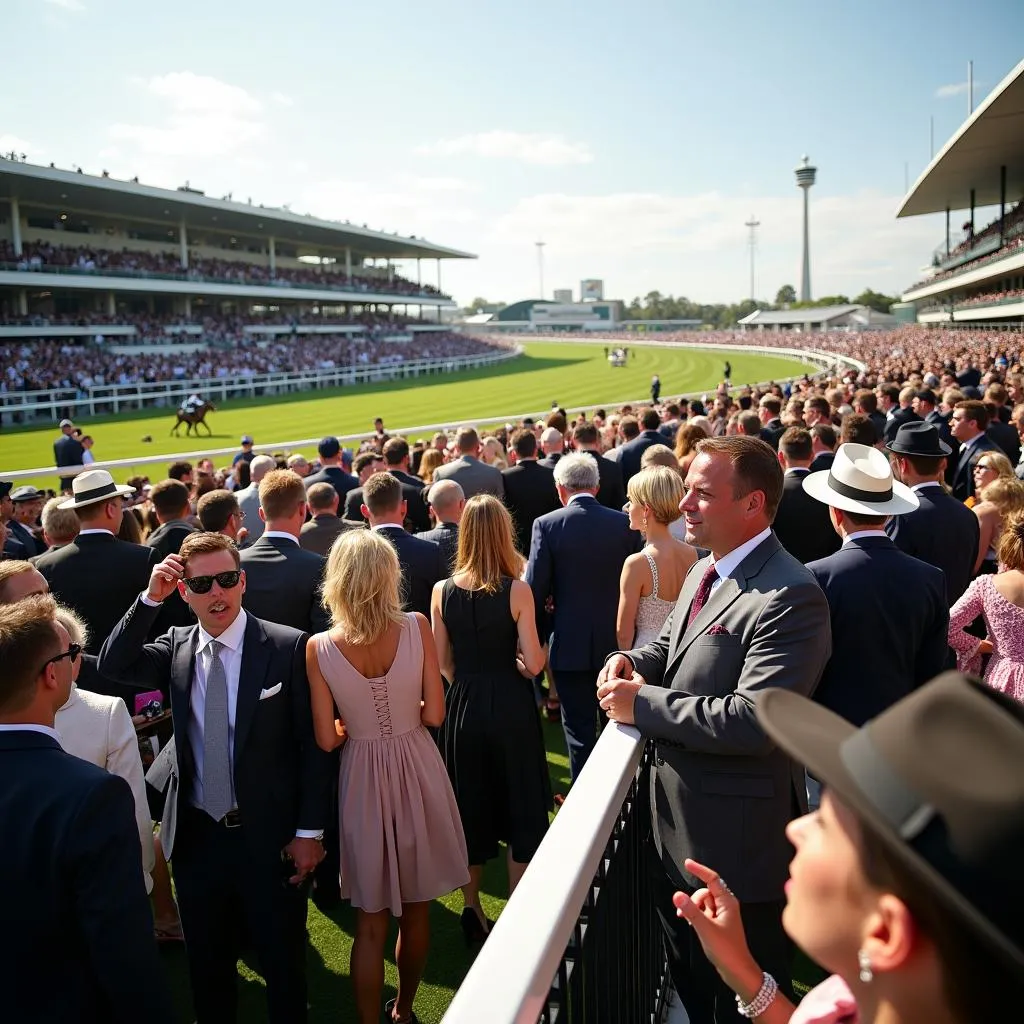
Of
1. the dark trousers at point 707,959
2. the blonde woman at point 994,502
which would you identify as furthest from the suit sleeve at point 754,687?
the blonde woman at point 994,502

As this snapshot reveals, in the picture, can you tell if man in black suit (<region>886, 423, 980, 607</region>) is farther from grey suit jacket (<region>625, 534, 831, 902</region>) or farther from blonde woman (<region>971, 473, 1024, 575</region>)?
grey suit jacket (<region>625, 534, 831, 902</region>)

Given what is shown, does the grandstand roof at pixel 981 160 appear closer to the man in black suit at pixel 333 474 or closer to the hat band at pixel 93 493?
the man in black suit at pixel 333 474

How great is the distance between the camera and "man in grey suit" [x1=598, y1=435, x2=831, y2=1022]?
2.53m

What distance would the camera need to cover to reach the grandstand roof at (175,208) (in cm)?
4016

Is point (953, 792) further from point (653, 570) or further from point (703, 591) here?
point (653, 570)

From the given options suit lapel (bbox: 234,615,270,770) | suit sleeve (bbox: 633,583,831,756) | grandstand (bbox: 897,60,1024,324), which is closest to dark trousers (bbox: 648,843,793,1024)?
suit sleeve (bbox: 633,583,831,756)

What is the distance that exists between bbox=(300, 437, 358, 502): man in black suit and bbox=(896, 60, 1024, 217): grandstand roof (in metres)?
32.9

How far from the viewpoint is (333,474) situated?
8906 mm

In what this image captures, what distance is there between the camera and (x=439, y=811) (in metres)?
3.71

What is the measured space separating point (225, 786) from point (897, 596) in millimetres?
3077

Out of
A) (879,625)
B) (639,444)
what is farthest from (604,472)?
(879,625)

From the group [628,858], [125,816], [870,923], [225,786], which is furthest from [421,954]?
[870,923]

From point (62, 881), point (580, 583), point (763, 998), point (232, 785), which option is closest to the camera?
point (763, 998)

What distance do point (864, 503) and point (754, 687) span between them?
1.82 m
